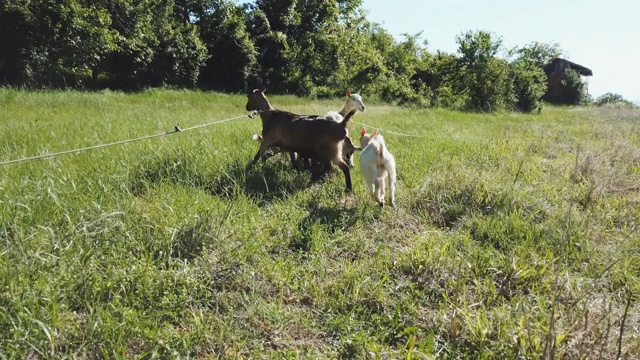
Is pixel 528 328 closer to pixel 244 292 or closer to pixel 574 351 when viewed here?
pixel 574 351

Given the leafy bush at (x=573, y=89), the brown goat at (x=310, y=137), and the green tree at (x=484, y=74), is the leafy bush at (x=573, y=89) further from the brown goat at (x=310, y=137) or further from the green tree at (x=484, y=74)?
the brown goat at (x=310, y=137)

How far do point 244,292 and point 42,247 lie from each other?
4.71 ft

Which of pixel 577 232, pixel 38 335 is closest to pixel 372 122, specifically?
pixel 577 232

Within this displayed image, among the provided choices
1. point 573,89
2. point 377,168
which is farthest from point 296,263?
point 573,89

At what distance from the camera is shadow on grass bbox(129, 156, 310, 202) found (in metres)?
4.44

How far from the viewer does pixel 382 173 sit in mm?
4488

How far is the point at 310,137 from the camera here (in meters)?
5.45

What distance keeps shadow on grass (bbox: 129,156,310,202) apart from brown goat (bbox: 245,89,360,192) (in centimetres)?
38

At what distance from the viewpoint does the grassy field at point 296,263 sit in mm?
2307

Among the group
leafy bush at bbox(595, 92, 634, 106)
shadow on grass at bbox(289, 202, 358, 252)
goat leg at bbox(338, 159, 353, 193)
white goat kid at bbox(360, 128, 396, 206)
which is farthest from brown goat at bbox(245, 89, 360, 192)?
leafy bush at bbox(595, 92, 634, 106)

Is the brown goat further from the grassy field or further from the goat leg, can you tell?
the grassy field

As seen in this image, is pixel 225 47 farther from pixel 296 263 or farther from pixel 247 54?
pixel 296 263

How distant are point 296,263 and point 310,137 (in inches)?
98.1

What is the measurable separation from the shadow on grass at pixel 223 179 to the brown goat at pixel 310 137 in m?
0.38
